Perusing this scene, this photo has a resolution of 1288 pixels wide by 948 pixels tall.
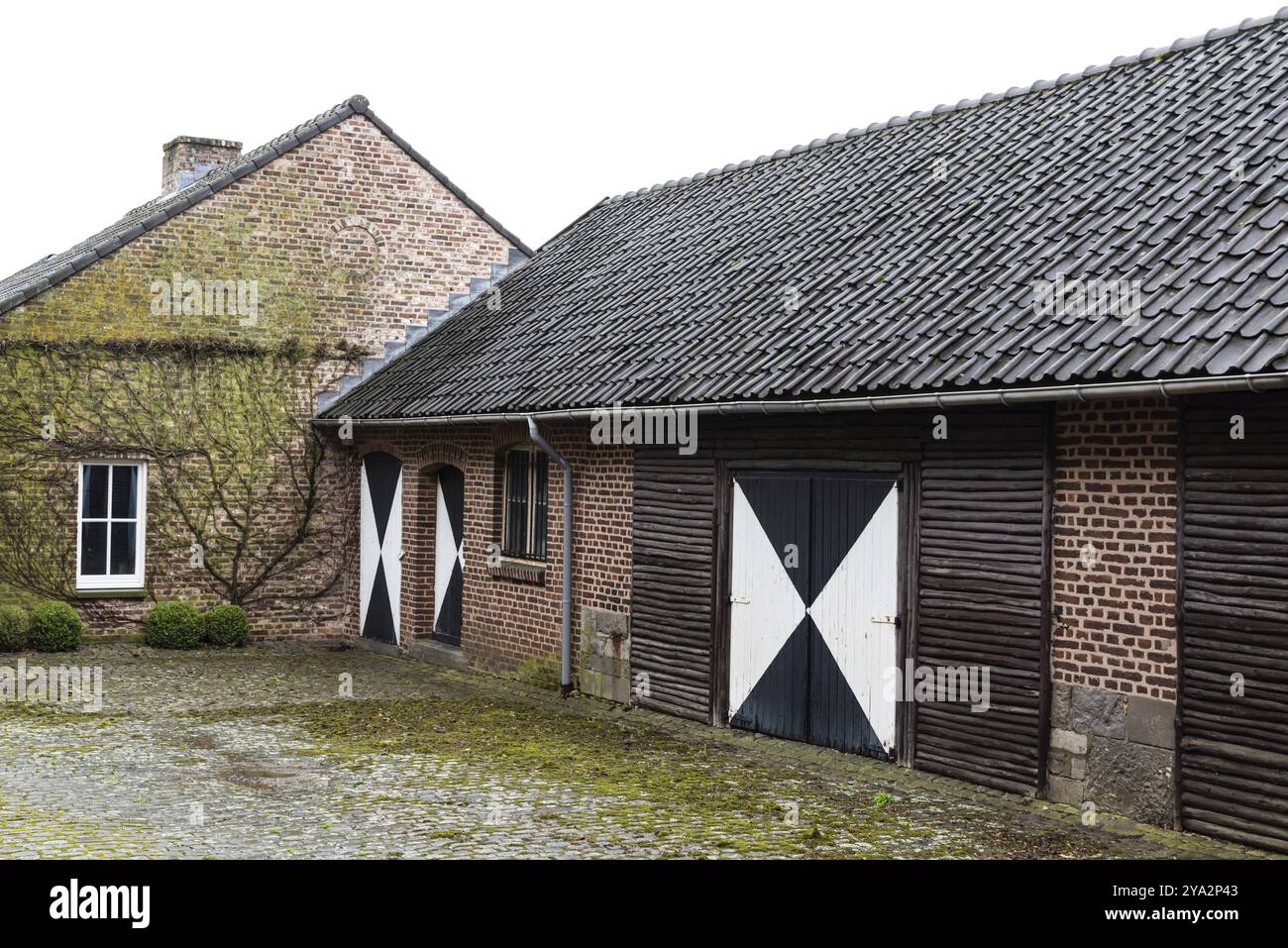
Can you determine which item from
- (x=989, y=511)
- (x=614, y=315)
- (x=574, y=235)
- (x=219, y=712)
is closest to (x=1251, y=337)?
(x=989, y=511)

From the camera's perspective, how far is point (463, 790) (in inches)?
371

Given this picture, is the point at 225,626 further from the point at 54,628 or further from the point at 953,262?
the point at 953,262

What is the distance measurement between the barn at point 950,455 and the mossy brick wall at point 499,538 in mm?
47

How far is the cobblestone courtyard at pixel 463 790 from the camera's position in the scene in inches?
312

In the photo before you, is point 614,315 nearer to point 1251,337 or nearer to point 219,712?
point 219,712

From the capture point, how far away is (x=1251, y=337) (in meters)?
7.66

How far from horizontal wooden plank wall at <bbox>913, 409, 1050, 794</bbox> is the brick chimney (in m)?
16.7

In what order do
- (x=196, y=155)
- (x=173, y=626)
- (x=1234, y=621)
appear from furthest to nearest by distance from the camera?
(x=196, y=155) → (x=173, y=626) → (x=1234, y=621)

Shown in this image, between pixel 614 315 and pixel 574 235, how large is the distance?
15.8 feet

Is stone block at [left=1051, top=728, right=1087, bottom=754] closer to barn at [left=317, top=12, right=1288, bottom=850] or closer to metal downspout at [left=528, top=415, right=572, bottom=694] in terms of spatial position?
barn at [left=317, top=12, right=1288, bottom=850]

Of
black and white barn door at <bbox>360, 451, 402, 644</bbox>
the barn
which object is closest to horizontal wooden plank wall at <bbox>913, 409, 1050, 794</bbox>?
the barn

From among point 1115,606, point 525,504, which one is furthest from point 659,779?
point 525,504

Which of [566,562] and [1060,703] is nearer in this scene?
[1060,703]

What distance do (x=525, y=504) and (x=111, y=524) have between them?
5.72 metres
